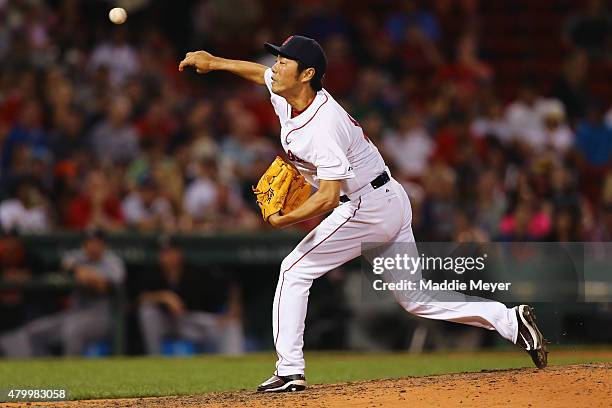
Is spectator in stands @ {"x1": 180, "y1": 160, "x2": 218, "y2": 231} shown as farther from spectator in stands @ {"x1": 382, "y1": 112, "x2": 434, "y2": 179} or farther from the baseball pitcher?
the baseball pitcher

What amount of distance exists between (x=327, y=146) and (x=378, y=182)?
528mm

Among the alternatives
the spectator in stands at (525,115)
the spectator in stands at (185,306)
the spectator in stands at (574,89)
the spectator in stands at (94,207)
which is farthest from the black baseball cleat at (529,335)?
the spectator in stands at (574,89)

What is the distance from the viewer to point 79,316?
36.4 ft

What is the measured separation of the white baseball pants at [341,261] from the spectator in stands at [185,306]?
5008 mm

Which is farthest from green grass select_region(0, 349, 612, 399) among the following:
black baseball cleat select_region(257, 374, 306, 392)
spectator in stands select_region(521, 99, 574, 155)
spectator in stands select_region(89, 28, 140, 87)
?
spectator in stands select_region(89, 28, 140, 87)

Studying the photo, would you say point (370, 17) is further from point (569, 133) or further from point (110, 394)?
point (110, 394)

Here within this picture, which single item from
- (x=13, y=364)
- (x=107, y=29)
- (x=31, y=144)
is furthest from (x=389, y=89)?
(x=13, y=364)

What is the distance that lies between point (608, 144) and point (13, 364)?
7720 millimetres

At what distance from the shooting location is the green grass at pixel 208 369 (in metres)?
7.68

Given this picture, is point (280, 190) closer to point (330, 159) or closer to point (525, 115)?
point (330, 159)

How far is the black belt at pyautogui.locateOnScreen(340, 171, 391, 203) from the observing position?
6547 mm

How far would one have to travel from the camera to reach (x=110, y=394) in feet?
23.7

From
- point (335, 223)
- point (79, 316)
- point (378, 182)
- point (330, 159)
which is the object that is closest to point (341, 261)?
point (335, 223)

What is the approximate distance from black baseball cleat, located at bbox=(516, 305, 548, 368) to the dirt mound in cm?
11
